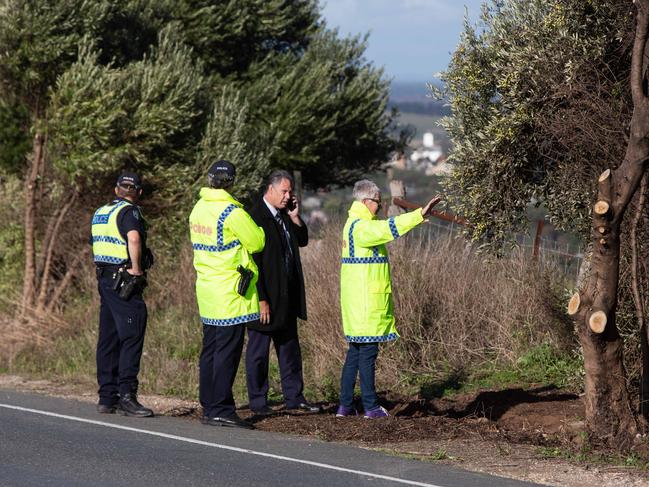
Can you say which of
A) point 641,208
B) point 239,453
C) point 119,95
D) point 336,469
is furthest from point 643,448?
point 119,95

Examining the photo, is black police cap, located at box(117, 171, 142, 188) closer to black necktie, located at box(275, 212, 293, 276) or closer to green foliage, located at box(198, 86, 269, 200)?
black necktie, located at box(275, 212, 293, 276)

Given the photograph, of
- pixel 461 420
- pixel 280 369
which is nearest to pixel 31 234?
pixel 280 369

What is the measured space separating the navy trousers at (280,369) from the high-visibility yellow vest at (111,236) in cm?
138

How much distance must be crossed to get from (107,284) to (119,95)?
21.1ft

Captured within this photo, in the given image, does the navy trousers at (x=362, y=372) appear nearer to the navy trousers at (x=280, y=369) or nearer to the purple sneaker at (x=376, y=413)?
the purple sneaker at (x=376, y=413)

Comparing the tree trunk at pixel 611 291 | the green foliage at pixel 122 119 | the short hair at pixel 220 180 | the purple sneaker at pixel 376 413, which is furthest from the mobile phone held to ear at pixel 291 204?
the green foliage at pixel 122 119

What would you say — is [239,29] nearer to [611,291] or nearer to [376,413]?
[376,413]

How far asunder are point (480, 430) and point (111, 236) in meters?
Answer: 3.54

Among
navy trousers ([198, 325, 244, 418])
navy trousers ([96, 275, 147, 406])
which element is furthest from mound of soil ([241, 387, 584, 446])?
navy trousers ([96, 275, 147, 406])

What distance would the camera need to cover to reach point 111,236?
34.5 feet

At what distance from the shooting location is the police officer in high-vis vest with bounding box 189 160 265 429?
9.80 metres

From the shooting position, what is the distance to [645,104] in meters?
8.69

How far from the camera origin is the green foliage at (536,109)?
32.2ft

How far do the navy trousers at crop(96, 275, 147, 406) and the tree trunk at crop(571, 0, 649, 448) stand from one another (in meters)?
3.81
